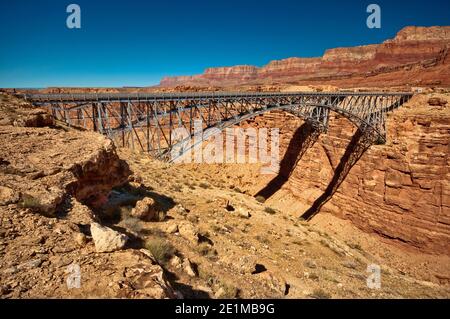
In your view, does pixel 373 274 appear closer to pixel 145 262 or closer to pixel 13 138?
pixel 145 262

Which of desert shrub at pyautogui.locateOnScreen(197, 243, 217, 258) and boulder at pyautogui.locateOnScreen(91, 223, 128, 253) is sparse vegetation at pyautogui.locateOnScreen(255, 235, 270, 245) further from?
boulder at pyautogui.locateOnScreen(91, 223, 128, 253)

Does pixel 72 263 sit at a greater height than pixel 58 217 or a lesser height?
lesser

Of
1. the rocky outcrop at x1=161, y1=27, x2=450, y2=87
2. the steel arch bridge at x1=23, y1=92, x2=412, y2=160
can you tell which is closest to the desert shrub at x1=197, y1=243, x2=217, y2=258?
the steel arch bridge at x1=23, y1=92, x2=412, y2=160

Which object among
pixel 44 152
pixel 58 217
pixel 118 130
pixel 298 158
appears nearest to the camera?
pixel 58 217

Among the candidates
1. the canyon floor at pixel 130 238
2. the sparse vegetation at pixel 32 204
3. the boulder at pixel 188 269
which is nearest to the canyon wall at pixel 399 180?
the canyon floor at pixel 130 238

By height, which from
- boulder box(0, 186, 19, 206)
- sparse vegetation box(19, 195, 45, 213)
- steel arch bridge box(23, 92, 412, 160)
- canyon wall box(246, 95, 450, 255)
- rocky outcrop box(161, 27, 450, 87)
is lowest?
canyon wall box(246, 95, 450, 255)

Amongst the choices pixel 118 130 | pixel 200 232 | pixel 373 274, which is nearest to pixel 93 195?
pixel 200 232
